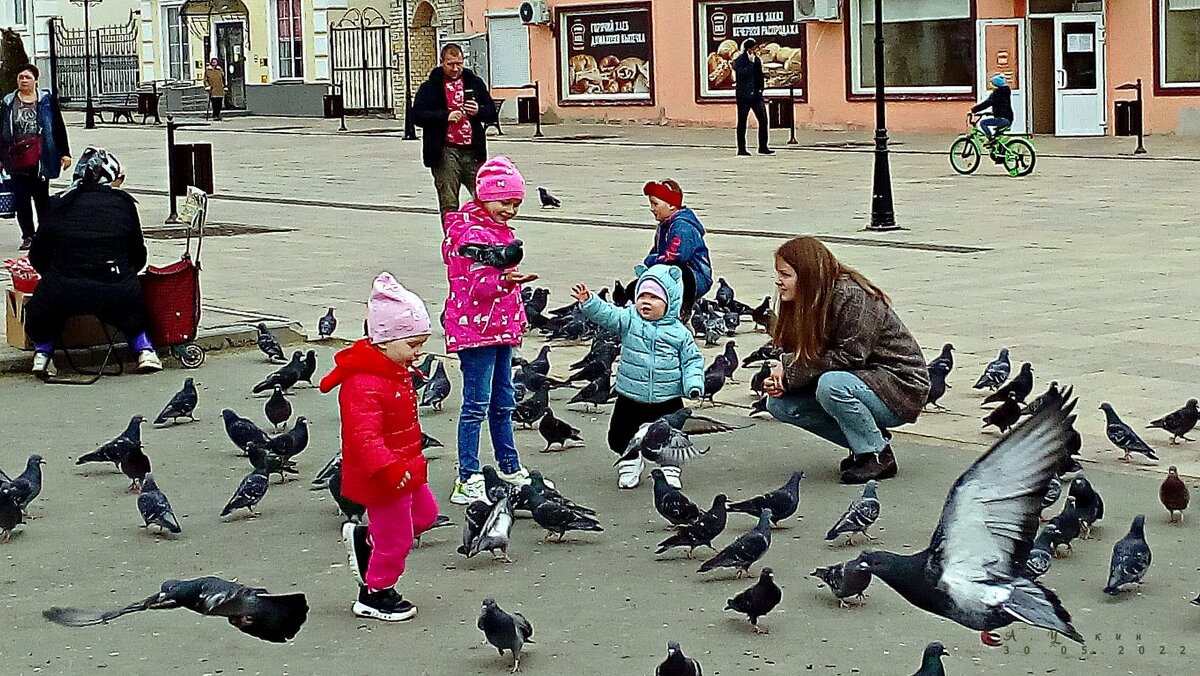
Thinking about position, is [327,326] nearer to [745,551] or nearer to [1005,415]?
[1005,415]

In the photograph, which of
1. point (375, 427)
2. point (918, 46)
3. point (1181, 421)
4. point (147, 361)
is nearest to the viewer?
point (375, 427)

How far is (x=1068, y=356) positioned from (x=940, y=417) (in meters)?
1.86

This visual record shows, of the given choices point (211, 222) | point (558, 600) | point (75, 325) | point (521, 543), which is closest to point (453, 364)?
point (75, 325)

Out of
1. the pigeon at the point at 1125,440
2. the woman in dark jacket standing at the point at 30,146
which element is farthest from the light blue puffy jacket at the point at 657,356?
the woman in dark jacket standing at the point at 30,146

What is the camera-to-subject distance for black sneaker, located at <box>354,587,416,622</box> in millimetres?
6238

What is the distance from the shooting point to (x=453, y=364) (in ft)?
37.3

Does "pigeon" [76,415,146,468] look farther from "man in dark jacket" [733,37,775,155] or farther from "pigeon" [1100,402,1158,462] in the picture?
"man in dark jacket" [733,37,775,155]

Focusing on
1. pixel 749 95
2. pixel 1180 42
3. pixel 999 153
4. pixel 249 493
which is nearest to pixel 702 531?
pixel 249 493

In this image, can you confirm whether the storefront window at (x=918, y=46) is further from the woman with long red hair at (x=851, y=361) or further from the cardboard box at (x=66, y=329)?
the woman with long red hair at (x=851, y=361)

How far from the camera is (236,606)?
17.5 feet

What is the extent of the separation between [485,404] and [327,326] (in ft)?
14.8

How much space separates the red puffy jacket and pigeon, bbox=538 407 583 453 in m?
2.68

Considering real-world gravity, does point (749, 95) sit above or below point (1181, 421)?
above

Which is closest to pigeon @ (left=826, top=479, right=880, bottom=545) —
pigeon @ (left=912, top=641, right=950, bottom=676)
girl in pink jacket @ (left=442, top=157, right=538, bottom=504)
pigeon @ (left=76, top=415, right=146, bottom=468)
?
girl in pink jacket @ (left=442, top=157, right=538, bottom=504)
